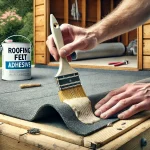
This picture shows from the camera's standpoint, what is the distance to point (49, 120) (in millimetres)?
921

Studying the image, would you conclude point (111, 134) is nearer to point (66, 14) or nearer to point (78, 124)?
point (78, 124)

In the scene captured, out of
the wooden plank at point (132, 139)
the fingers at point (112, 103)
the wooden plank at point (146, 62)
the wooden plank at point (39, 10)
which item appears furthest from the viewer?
the wooden plank at point (39, 10)

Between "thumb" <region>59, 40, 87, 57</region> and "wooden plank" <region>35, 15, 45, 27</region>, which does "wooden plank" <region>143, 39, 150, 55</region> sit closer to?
"thumb" <region>59, 40, 87, 57</region>

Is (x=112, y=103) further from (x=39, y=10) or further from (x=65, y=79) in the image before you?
(x=39, y=10)

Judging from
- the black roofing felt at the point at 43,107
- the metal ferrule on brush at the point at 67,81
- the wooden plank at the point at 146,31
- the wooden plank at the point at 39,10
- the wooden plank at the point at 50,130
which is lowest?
the wooden plank at the point at 50,130

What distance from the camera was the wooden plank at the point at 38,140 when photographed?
28.7 inches

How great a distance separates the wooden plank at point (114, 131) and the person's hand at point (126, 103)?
0.10ft

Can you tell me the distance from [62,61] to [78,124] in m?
0.26

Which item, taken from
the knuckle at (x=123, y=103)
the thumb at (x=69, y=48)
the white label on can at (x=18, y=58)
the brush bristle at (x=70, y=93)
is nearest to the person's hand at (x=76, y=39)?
the thumb at (x=69, y=48)

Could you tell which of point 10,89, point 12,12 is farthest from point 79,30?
point 12,12

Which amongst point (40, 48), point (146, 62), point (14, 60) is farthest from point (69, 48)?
point (40, 48)

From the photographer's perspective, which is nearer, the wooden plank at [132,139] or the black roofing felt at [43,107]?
the wooden plank at [132,139]

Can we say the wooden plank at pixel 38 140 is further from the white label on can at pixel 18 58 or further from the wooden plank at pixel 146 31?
the wooden plank at pixel 146 31

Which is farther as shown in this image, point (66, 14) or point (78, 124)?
point (66, 14)
